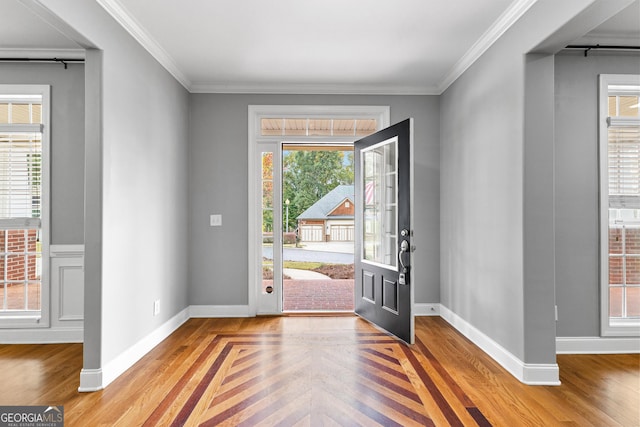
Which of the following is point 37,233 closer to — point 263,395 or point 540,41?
point 263,395

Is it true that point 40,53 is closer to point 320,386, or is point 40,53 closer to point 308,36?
point 308,36

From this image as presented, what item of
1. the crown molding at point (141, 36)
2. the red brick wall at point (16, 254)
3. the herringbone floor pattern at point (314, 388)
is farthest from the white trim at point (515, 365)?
the red brick wall at point (16, 254)

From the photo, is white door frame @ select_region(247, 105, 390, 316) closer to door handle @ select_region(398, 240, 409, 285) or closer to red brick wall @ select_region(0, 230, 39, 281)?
door handle @ select_region(398, 240, 409, 285)

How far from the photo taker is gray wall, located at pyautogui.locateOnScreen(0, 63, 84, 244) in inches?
136

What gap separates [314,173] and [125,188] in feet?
16.2

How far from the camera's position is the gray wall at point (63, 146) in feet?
11.4

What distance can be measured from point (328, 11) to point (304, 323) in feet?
10.1

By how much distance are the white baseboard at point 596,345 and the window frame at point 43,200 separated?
186 inches

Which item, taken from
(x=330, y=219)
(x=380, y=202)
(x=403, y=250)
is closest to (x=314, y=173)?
(x=330, y=219)

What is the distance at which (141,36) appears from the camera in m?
3.09

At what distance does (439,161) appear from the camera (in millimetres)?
4418

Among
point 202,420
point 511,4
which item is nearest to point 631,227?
point 511,4

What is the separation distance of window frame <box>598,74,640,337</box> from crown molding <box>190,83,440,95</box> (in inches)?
66.8

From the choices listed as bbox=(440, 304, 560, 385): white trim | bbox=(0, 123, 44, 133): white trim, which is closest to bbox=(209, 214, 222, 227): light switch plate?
bbox=(0, 123, 44, 133): white trim
